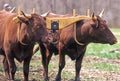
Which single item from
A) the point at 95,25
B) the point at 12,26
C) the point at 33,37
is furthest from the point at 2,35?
the point at 95,25

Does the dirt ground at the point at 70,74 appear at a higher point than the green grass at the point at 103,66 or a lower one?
higher

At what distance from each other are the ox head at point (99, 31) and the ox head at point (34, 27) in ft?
5.79

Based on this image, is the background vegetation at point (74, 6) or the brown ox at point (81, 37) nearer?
the brown ox at point (81, 37)

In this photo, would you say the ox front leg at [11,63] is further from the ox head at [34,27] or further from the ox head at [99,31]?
the ox head at [99,31]

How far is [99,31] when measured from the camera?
1187cm

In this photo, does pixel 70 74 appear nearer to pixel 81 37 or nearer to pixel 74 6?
pixel 81 37

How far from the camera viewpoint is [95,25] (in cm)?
1187

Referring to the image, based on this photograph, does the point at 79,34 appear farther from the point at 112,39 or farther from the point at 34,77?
the point at 34,77

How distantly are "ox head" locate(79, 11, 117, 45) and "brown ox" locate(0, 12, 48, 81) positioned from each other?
166cm

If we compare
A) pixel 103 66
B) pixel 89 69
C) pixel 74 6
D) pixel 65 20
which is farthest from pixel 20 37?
pixel 74 6

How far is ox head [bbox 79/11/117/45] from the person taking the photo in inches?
465

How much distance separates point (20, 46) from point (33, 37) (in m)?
0.73

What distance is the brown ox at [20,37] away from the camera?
10570mm

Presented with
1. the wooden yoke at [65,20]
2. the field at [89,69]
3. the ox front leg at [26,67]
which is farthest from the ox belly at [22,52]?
the wooden yoke at [65,20]
